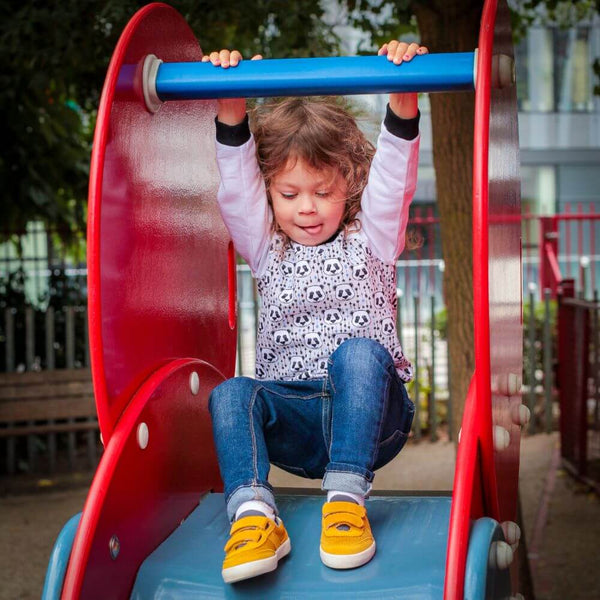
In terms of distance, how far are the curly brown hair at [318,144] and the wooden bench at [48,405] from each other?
4086mm

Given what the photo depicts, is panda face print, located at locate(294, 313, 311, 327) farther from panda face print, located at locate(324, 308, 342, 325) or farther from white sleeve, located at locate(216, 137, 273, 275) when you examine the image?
white sleeve, located at locate(216, 137, 273, 275)

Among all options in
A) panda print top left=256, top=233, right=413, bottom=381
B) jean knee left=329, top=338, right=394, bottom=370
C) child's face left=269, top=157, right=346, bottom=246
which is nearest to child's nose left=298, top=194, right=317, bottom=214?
child's face left=269, top=157, right=346, bottom=246

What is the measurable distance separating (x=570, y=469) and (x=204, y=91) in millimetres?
4534

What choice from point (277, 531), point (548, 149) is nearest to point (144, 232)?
point (277, 531)

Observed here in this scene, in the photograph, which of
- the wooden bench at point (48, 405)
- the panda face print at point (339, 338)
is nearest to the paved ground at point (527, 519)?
the wooden bench at point (48, 405)

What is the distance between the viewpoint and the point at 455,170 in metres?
3.81

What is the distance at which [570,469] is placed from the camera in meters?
5.82

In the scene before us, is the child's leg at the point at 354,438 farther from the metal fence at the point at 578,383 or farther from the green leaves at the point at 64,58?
the metal fence at the point at 578,383

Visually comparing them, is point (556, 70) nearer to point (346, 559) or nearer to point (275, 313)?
point (275, 313)

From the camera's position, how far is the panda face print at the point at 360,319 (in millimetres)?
2271

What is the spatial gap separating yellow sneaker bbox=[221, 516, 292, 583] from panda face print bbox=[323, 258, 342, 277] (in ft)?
2.26

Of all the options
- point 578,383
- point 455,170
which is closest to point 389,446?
point 455,170

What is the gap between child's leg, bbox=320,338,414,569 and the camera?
184 cm

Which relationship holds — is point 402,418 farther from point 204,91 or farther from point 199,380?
point 204,91
